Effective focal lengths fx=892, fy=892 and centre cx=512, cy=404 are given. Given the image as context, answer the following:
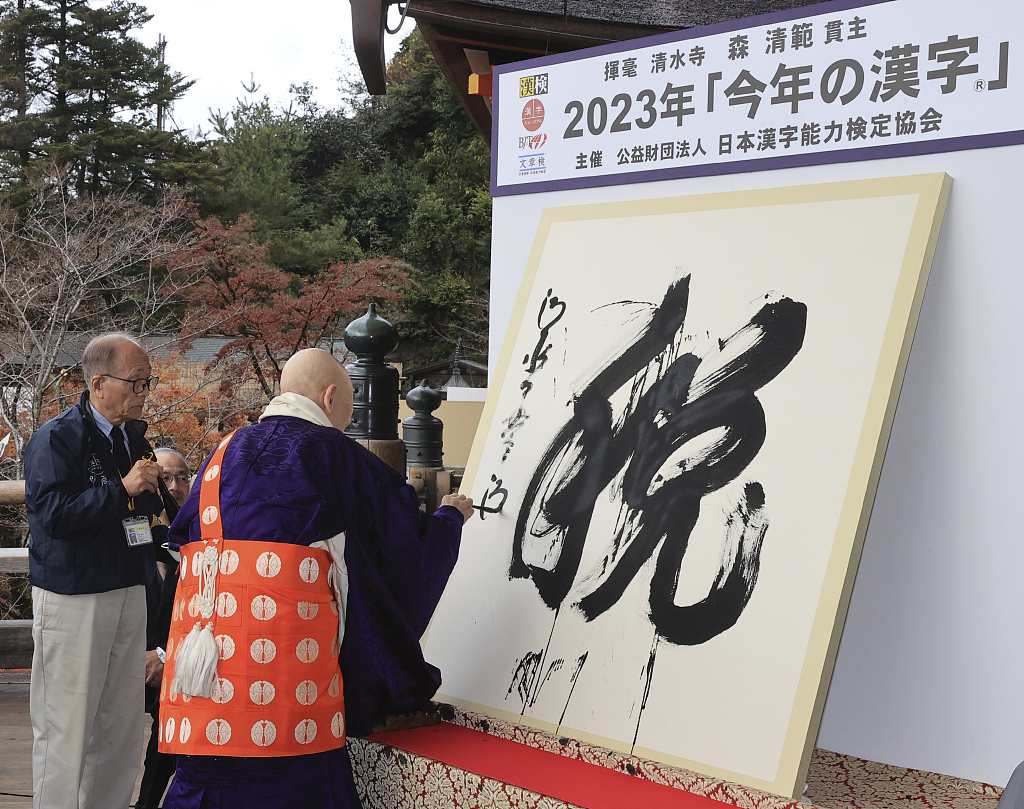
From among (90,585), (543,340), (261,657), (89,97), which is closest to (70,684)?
(90,585)

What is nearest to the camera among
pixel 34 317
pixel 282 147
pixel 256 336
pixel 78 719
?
pixel 78 719

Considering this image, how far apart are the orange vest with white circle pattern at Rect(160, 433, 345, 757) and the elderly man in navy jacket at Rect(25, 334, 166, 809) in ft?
1.57

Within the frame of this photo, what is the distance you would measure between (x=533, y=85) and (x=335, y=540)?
1561 mm

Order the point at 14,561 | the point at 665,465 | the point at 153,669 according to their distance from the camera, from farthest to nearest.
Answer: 1. the point at 14,561
2. the point at 153,669
3. the point at 665,465

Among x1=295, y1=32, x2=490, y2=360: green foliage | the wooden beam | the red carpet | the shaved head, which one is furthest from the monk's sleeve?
x1=295, y1=32, x2=490, y2=360: green foliage

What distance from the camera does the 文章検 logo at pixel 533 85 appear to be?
270 centimetres

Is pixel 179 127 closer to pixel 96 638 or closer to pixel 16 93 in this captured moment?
pixel 16 93

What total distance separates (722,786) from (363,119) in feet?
69.8

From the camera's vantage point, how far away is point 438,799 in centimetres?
199

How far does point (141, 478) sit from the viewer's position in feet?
7.57

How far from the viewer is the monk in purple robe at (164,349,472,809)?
185cm

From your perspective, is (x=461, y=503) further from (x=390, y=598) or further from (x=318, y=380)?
(x=318, y=380)

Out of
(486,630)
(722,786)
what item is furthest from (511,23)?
(722,786)

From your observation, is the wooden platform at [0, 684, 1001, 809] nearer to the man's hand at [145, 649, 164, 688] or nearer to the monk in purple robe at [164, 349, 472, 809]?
the monk in purple robe at [164, 349, 472, 809]
